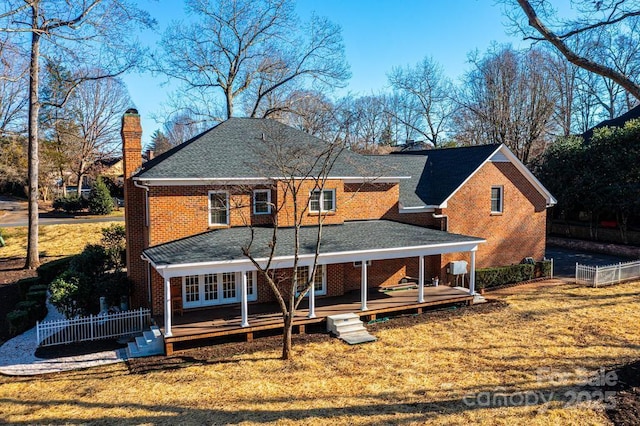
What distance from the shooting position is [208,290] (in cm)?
1734

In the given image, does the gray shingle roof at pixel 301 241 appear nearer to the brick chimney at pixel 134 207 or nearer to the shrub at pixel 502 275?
the brick chimney at pixel 134 207

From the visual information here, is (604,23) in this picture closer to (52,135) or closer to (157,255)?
(157,255)

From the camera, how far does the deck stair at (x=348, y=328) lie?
1532 cm

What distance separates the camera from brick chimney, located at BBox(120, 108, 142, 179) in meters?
18.4

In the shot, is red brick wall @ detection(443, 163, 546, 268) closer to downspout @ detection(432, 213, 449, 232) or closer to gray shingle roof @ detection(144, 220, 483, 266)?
downspout @ detection(432, 213, 449, 232)

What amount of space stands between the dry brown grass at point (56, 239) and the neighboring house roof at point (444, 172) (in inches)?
886

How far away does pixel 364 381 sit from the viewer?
12.0 m

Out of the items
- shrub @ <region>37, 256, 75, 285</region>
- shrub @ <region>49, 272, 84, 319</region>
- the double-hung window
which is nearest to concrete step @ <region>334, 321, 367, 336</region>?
the double-hung window

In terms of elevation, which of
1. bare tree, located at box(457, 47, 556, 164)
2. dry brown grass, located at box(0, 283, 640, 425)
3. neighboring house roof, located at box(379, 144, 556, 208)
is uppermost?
bare tree, located at box(457, 47, 556, 164)

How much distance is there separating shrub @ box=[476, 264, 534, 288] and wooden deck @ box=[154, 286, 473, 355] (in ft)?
6.81

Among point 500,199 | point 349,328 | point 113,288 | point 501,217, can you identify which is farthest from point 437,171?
point 113,288

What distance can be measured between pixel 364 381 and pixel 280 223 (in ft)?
28.4

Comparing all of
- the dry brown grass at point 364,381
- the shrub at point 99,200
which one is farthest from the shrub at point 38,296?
the shrub at point 99,200

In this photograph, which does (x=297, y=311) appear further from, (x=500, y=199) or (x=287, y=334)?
(x=500, y=199)
